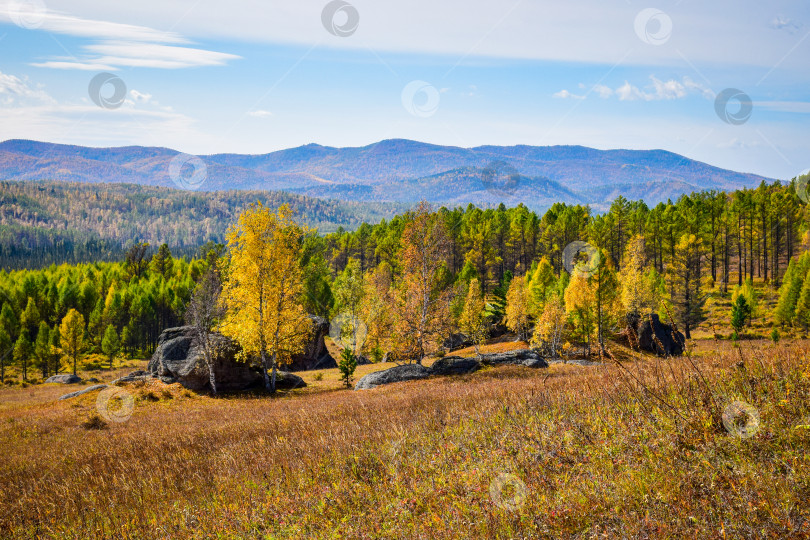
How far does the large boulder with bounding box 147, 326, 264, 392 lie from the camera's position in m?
27.3

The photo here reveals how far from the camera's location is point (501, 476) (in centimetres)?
459

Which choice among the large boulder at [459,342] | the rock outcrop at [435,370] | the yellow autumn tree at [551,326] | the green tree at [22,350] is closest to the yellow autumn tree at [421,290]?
the rock outcrop at [435,370]

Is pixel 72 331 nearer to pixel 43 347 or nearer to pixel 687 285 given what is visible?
pixel 43 347

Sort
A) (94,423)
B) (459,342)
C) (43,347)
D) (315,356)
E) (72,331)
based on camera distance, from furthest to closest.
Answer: (459,342) < (43,347) < (72,331) < (315,356) < (94,423)

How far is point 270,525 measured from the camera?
4723 millimetres

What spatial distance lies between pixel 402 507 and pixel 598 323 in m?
42.2

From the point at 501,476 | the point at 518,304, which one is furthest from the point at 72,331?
the point at 501,476

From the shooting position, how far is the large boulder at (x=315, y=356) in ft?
170

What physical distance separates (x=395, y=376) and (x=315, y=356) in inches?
1209

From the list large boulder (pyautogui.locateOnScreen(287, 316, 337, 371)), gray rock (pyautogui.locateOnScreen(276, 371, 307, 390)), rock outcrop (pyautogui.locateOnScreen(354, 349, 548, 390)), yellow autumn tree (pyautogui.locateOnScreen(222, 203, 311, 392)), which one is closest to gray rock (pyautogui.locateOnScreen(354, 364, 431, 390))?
rock outcrop (pyautogui.locateOnScreen(354, 349, 548, 390))

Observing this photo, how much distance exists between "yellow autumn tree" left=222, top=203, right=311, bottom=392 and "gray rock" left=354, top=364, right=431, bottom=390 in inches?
232

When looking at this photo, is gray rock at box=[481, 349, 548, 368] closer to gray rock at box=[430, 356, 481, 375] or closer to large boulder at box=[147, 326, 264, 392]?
gray rock at box=[430, 356, 481, 375]

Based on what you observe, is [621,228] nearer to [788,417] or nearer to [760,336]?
[760,336]

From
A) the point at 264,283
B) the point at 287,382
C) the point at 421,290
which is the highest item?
the point at 264,283
